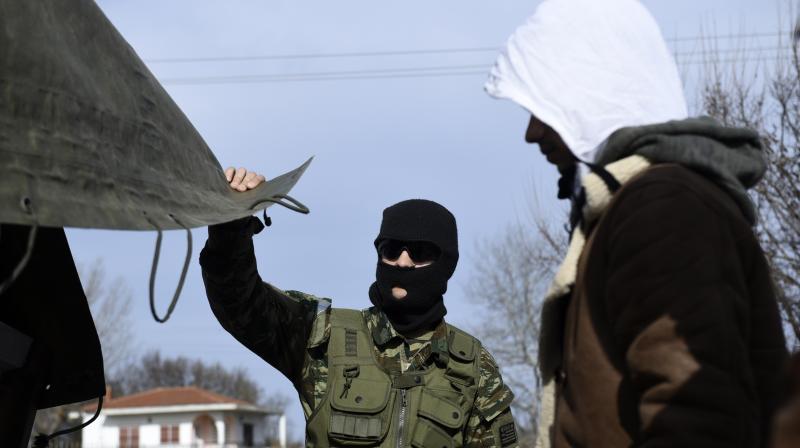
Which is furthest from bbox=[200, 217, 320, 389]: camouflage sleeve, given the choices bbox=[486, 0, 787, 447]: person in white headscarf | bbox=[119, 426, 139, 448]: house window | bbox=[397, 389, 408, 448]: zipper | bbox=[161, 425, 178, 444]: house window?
bbox=[119, 426, 139, 448]: house window

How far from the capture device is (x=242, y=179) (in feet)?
15.9

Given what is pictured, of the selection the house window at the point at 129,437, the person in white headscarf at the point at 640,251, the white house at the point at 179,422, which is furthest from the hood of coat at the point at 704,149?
the house window at the point at 129,437

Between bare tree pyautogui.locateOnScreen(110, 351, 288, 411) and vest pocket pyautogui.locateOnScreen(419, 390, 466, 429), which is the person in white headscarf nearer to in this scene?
vest pocket pyautogui.locateOnScreen(419, 390, 466, 429)

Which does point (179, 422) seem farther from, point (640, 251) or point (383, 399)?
point (640, 251)

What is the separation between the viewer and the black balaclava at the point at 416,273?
5496mm

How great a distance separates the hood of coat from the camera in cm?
289

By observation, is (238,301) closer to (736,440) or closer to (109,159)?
(109,159)

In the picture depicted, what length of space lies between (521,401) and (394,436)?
39402 mm

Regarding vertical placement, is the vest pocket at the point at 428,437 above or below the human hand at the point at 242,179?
below

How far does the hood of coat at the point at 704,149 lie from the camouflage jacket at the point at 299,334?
2450 mm

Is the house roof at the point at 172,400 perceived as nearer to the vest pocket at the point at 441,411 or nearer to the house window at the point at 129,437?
the house window at the point at 129,437

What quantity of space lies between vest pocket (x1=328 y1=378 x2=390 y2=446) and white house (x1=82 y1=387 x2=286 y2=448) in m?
70.1

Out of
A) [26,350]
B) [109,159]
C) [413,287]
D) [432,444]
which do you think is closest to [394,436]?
[432,444]

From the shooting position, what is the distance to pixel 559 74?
309 cm
